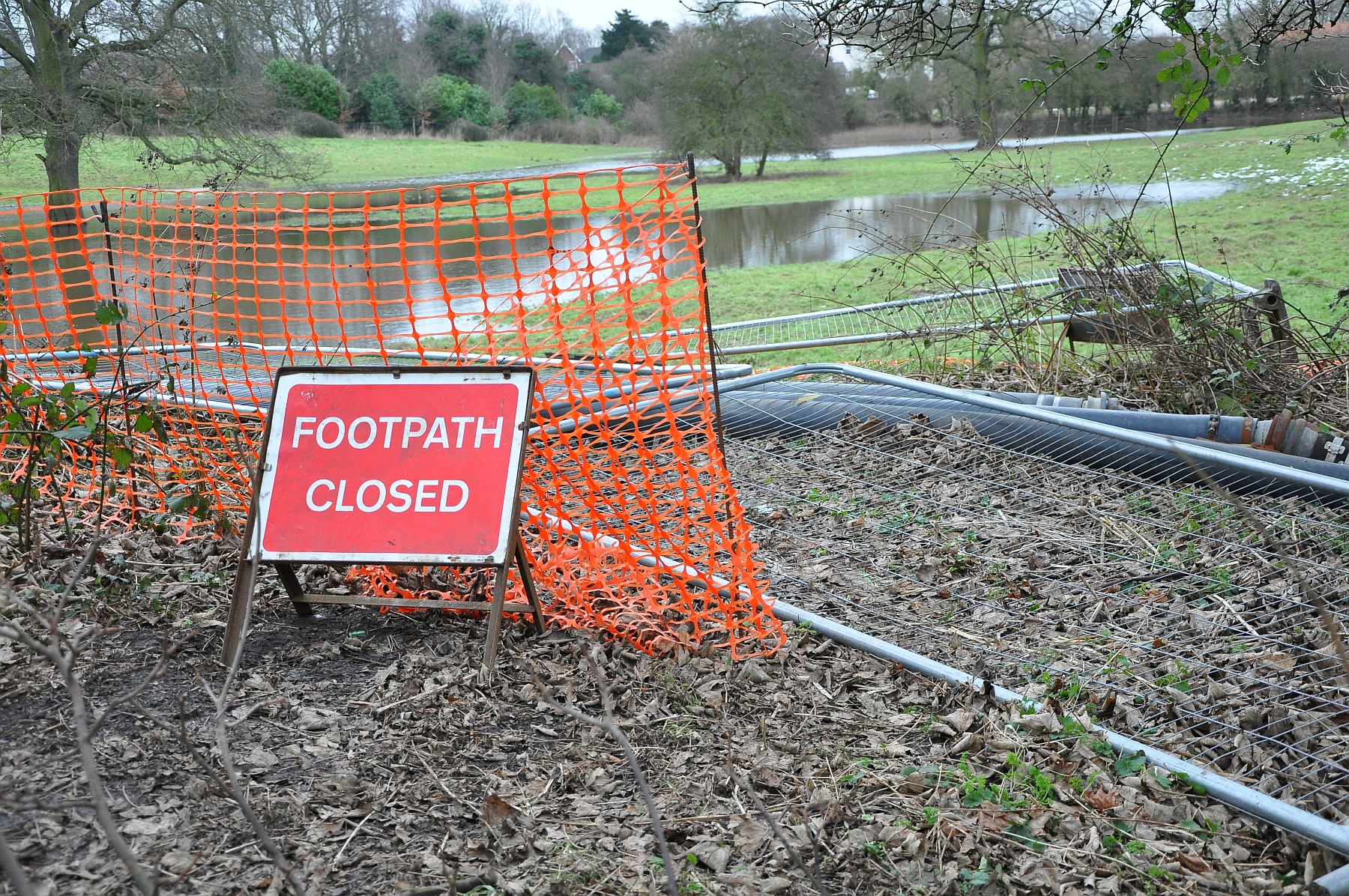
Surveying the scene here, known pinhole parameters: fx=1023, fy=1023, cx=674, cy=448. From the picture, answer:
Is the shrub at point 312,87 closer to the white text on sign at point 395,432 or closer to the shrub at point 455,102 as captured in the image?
the shrub at point 455,102

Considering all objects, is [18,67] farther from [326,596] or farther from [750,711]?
[750,711]

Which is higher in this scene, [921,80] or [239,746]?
[921,80]

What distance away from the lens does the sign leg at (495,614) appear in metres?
3.31

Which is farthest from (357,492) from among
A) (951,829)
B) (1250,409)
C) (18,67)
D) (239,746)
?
(18,67)

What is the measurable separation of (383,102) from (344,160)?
10090mm

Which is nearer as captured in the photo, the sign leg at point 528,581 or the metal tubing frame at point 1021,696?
the metal tubing frame at point 1021,696

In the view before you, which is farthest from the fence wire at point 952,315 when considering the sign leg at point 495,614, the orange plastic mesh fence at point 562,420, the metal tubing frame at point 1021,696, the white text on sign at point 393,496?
the sign leg at point 495,614

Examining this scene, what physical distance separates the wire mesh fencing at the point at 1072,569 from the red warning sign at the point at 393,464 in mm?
1315

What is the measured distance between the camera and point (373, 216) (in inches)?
674

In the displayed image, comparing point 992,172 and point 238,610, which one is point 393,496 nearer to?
point 238,610

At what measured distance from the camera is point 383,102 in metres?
42.3

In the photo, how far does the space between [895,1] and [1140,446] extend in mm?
2604

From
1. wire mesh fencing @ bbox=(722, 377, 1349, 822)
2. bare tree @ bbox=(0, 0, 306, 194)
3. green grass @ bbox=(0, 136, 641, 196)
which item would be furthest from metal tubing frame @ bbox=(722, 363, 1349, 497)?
green grass @ bbox=(0, 136, 641, 196)

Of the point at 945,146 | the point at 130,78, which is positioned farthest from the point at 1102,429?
the point at 945,146
